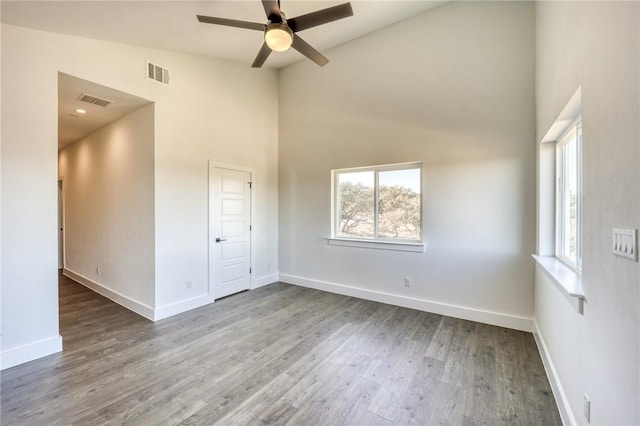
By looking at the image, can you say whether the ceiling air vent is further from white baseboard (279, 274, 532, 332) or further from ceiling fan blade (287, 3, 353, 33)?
white baseboard (279, 274, 532, 332)

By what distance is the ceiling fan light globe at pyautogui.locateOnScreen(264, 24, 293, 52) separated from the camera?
7.09 ft

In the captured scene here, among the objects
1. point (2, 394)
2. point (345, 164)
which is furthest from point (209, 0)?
point (2, 394)

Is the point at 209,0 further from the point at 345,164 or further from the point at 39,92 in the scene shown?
the point at 345,164

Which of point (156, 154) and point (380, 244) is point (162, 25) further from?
point (380, 244)

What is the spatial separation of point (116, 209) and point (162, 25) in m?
2.56

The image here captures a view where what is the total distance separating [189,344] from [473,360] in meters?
2.77

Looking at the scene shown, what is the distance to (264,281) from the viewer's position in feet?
16.1

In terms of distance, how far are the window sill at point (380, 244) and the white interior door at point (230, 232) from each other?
4.78 ft

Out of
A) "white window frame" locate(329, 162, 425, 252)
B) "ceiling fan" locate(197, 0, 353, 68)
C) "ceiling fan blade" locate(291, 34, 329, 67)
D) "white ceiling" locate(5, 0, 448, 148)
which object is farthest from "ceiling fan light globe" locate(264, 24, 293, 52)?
"white window frame" locate(329, 162, 425, 252)

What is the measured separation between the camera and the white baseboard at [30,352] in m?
2.38

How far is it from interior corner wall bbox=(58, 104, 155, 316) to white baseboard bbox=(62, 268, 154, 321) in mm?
14

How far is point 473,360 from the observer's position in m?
2.49

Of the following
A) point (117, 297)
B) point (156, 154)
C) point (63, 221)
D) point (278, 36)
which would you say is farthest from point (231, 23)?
point (63, 221)

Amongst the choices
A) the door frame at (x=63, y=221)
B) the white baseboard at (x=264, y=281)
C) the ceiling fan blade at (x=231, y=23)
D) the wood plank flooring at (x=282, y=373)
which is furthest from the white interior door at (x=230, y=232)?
the door frame at (x=63, y=221)
